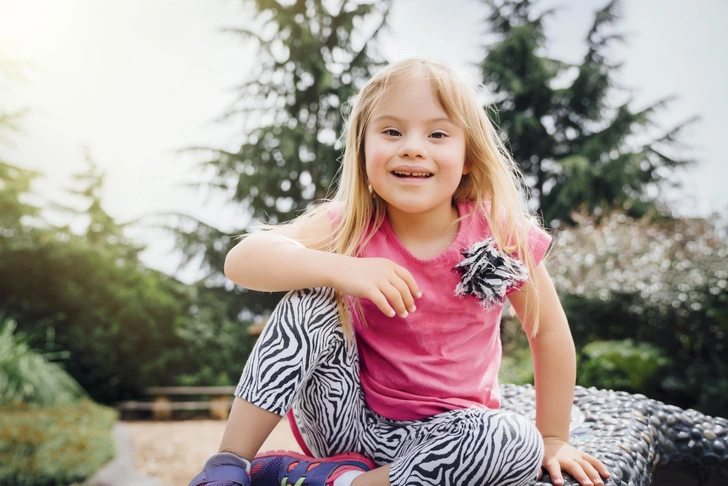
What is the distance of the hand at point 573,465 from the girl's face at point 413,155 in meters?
0.59

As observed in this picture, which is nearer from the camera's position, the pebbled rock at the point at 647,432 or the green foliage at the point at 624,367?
the pebbled rock at the point at 647,432

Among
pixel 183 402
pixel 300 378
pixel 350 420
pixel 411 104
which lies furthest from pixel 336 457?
pixel 183 402

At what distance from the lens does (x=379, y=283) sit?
1.04m

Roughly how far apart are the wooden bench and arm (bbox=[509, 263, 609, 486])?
23.4 feet

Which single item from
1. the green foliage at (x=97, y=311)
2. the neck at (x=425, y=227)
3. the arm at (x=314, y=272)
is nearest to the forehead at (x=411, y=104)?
the neck at (x=425, y=227)

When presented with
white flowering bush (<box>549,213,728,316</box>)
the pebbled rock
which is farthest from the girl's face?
white flowering bush (<box>549,213,728,316</box>)

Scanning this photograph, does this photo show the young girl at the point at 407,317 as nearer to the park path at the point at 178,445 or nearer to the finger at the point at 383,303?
the finger at the point at 383,303

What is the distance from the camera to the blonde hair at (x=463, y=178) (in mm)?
1263

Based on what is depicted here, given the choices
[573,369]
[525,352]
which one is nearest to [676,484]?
[573,369]

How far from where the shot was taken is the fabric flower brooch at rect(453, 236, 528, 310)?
3.94 feet

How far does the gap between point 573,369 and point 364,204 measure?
2.02 ft

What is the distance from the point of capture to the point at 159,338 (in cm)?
870

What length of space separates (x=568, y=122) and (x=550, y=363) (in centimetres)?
1142

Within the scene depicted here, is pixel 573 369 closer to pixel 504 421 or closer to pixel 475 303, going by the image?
pixel 475 303
